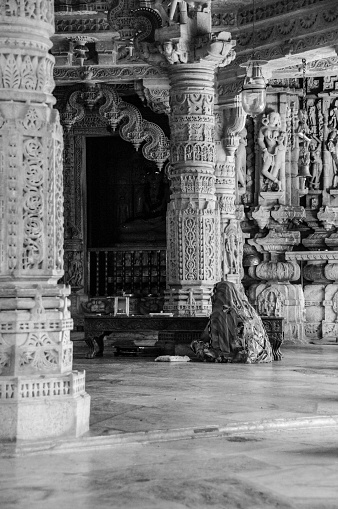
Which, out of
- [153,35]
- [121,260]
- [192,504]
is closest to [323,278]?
[121,260]

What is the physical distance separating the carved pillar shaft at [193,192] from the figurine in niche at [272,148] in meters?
Result: 3.93

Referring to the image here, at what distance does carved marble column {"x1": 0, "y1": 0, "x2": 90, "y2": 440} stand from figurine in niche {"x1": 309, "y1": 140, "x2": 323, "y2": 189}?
40.5 ft

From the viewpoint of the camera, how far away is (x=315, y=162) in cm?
1952

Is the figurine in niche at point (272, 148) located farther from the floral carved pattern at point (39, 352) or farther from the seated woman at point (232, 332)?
the floral carved pattern at point (39, 352)

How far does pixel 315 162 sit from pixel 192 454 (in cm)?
1337

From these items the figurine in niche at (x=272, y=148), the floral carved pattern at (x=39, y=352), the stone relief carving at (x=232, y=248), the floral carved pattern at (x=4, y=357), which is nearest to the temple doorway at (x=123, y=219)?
the figurine in niche at (x=272, y=148)

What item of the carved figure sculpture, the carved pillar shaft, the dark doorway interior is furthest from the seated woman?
the dark doorway interior

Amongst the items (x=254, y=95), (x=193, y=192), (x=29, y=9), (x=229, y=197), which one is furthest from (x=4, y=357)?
(x=229, y=197)

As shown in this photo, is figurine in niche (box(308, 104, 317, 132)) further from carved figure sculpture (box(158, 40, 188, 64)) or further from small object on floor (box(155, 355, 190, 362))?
small object on floor (box(155, 355, 190, 362))

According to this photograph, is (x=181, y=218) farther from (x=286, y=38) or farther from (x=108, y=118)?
(x=108, y=118)

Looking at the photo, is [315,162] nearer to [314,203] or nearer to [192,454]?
[314,203]

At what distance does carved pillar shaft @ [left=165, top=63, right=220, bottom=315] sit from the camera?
608 inches

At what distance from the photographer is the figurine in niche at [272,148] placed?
765 inches

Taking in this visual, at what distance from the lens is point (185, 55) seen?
14.4 meters
